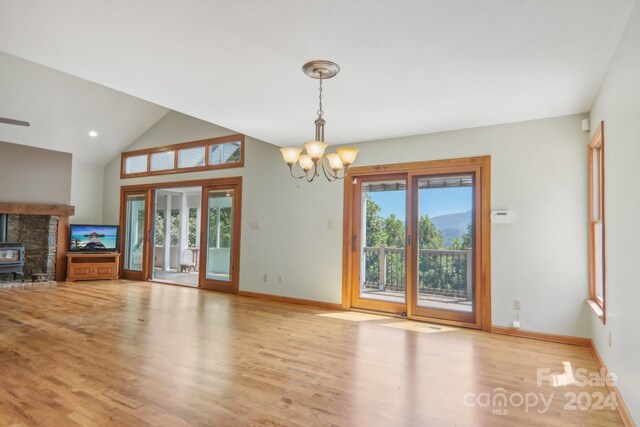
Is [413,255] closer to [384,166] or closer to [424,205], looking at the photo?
[424,205]

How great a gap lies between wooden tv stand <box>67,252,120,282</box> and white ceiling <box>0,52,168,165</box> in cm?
231

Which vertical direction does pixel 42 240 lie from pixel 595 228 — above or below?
below

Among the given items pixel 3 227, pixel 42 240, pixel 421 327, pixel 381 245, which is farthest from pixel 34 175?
pixel 421 327

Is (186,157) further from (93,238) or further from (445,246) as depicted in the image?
(445,246)

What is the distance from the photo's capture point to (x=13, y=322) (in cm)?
432

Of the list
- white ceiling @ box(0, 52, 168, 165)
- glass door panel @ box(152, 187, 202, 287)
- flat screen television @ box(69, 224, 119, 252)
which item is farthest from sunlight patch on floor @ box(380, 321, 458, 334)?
flat screen television @ box(69, 224, 119, 252)

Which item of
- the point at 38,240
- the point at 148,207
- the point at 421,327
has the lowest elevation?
the point at 421,327

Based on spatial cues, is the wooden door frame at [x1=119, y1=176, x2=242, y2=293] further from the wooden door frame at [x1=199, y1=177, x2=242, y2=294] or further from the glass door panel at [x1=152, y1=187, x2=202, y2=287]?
the glass door panel at [x1=152, y1=187, x2=202, y2=287]

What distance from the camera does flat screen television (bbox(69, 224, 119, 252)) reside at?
7922 millimetres

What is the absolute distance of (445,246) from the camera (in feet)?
15.7

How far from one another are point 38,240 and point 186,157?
3.75m

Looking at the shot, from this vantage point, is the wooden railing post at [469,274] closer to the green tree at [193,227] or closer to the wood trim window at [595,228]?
the wood trim window at [595,228]

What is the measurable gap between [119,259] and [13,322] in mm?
4067

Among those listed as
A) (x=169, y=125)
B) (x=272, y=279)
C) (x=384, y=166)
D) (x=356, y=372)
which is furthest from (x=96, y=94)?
(x=356, y=372)
